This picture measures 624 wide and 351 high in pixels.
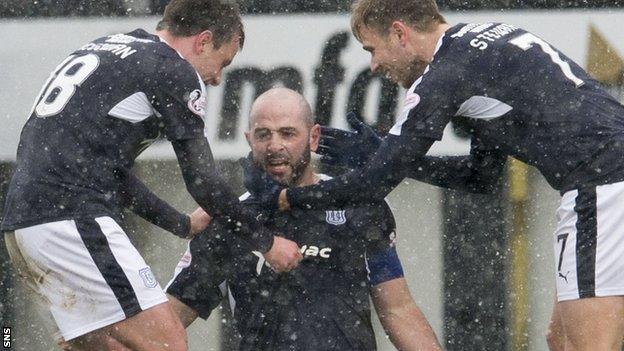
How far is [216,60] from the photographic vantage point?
17.1ft

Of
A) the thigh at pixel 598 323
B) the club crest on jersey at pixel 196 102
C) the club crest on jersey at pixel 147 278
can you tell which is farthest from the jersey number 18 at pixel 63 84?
the thigh at pixel 598 323

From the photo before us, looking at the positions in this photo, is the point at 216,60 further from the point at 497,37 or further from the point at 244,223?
the point at 497,37

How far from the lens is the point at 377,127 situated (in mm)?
7184

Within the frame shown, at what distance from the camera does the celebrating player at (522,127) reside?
4.63 m

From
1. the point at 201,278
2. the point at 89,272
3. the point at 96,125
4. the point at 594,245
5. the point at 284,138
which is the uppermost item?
the point at 96,125

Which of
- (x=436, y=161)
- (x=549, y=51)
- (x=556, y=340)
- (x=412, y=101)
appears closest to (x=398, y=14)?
(x=412, y=101)

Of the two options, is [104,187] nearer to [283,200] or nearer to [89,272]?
[89,272]

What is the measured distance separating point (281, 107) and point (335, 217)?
0.49m

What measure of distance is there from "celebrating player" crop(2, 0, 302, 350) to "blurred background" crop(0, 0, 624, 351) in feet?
7.27

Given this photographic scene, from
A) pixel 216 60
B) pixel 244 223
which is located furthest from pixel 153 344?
pixel 216 60

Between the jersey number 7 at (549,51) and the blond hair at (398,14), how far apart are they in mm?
343

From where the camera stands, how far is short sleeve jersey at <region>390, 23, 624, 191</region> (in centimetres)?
474

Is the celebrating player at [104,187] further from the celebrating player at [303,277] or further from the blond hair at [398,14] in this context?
the blond hair at [398,14]

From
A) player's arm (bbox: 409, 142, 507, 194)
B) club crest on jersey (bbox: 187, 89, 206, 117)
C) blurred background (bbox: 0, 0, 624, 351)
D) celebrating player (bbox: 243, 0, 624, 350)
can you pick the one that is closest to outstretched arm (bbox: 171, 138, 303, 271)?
club crest on jersey (bbox: 187, 89, 206, 117)
